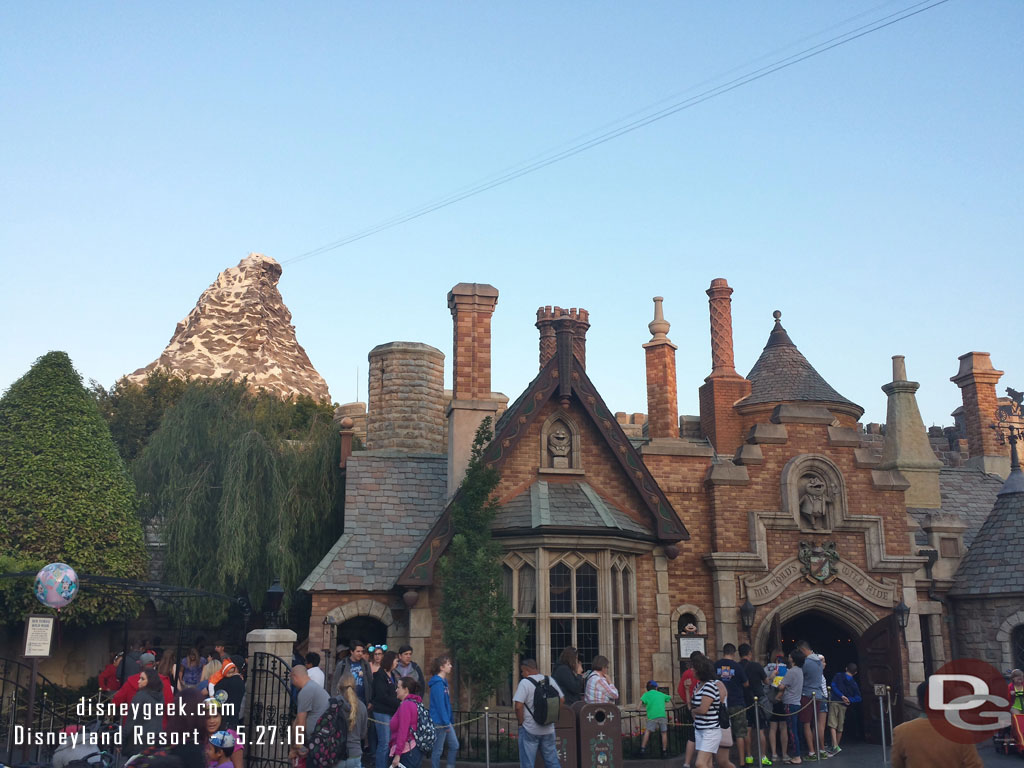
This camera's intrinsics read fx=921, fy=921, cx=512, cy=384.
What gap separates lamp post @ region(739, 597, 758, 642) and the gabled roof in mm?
1911

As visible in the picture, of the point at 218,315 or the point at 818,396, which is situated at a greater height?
the point at 218,315

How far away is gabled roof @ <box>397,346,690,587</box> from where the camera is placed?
1794 cm

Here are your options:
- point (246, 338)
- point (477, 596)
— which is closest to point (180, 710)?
point (477, 596)

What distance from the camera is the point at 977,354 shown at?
2864 centimetres

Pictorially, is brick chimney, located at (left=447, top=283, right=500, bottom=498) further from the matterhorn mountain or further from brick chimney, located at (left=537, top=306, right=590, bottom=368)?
the matterhorn mountain

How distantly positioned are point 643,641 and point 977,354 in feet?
56.5

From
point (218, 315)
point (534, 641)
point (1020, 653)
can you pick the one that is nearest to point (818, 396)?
point (1020, 653)

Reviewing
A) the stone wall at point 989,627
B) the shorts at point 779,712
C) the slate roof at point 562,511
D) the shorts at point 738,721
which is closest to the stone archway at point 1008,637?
the stone wall at point 989,627

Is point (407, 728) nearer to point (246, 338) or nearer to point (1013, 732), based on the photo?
point (1013, 732)

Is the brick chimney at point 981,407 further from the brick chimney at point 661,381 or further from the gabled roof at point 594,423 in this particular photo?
the gabled roof at point 594,423

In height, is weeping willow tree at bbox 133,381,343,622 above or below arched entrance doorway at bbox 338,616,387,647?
above

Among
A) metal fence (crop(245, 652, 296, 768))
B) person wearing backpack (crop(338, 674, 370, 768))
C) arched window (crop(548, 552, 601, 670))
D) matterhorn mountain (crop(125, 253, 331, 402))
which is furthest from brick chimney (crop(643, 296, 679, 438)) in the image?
matterhorn mountain (crop(125, 253, 331, 402))

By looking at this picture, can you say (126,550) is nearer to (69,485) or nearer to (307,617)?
(69,485)

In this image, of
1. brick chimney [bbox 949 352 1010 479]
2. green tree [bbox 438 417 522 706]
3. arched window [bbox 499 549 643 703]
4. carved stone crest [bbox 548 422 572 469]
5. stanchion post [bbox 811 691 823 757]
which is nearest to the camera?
stanchion post [bbox 811 691 823 757]
